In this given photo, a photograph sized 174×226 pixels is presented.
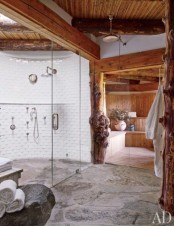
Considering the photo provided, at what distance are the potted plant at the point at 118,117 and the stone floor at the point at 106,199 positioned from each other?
1.52 metres

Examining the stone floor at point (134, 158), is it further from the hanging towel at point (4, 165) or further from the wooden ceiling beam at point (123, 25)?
the wooden ceiling beam at point (123, 25)

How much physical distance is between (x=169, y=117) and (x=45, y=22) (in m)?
1.99

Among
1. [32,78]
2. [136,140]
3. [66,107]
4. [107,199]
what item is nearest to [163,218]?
[107,199]

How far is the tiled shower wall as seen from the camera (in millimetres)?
4613

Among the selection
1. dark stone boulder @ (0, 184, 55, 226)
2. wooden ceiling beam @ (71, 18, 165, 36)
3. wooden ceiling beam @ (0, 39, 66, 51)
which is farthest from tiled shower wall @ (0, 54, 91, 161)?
dark stone boulder @ (0, 184, 55, 226)

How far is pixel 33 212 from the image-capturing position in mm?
2066

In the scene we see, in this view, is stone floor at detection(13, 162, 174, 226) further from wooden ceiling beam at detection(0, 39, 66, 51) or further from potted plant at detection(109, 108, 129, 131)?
wooden ceiling beam at detection(0, 39, 66, 51)

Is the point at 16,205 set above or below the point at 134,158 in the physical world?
above

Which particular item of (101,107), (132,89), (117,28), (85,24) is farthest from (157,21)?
(132,89)

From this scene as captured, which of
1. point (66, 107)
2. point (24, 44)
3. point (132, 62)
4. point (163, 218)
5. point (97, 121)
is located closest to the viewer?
point (163, 218)

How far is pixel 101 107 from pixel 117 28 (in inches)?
67.0

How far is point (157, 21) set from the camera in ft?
11.9

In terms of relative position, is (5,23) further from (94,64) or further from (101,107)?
(101,107)

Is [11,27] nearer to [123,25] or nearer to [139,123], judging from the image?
[123,25]
